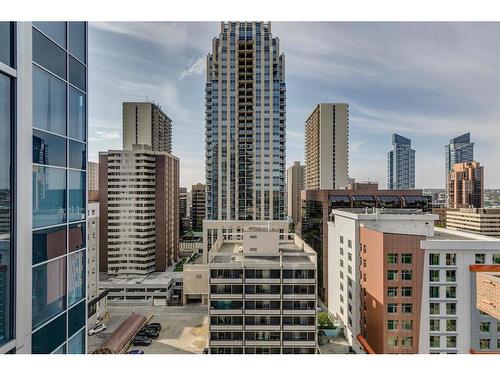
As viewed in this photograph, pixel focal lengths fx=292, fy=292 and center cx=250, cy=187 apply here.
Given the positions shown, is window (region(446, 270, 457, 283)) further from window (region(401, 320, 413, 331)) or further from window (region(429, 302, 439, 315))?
window (region(401, 320, 413, 331))

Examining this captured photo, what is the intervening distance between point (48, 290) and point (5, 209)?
66 centimetres

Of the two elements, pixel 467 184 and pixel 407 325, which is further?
pixel 467 184

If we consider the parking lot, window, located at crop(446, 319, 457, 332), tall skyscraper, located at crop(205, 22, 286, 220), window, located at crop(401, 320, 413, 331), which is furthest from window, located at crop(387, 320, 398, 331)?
tall skyscraper, located at crop(205, 22, 286, 220)

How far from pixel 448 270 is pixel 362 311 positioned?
2873mm

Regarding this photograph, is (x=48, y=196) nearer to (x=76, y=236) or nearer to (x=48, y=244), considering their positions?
(x=48, y=244)

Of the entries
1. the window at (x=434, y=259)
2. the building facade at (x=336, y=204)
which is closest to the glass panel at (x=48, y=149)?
the window at (x=434, y=259)

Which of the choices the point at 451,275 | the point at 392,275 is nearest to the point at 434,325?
the point at 451,275

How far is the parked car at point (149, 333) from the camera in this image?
11555 mm

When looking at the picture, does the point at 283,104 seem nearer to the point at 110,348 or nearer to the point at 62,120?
the point at 110,348

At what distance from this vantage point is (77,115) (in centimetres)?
239

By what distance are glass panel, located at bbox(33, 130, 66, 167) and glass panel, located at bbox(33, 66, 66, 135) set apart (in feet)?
0.17

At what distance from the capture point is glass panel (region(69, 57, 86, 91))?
234 cm
